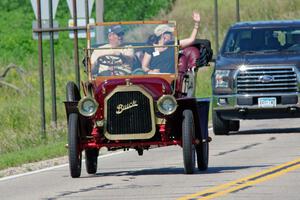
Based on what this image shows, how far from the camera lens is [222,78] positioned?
25953 mm

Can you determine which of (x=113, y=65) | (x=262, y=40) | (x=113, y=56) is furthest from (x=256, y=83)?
(x=113, y=65)

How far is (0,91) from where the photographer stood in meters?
42.4

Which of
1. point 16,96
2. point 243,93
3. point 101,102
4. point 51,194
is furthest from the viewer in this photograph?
point 16,96

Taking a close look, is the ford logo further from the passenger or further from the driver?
the driver

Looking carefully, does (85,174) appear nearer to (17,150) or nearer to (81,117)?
(81,117)

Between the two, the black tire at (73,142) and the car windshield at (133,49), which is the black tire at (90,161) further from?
the car windshield at (133,49)

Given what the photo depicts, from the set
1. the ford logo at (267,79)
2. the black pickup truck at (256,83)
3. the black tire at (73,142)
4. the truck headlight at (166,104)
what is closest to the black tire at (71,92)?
the black tire at (73,142)

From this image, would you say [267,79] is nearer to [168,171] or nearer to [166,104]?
[168,171]

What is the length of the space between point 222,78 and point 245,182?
32.0 feet

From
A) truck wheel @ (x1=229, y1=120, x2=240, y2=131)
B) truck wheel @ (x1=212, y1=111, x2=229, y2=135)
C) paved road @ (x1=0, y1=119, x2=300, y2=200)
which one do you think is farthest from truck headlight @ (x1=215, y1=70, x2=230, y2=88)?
paved road @ (x1=0, y1=119, x2=300, y2=200)

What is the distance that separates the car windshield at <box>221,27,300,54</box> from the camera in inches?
1043

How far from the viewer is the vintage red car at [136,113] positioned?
17438 millimetres

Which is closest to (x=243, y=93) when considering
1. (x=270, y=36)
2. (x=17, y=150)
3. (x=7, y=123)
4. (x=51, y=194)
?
(x=270, y=36)

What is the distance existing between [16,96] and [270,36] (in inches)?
647
